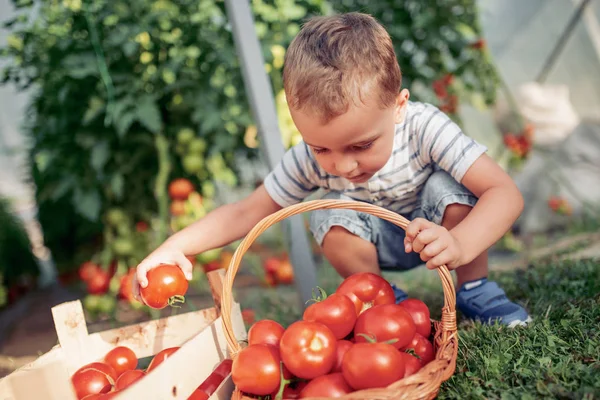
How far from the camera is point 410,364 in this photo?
4.59 feet

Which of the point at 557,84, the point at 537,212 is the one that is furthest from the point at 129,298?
the point at 557,84

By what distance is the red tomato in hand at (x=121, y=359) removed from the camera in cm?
177

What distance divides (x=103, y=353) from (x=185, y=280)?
1.34 ft

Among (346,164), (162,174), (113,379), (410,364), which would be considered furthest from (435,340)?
(162,174)

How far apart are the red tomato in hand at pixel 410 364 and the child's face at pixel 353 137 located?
52cm

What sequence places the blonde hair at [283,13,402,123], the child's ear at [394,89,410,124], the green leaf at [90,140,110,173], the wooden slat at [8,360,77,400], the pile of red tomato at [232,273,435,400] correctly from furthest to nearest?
the green leaf at [90,140,110,173]
the child's ear at [394,89,410,124]
the blonde hair at [283,13,402,123]
the pile of red tomato at [232,273,435,400]
the wooden slat at [8,360,77,400]

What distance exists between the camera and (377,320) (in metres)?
1.45

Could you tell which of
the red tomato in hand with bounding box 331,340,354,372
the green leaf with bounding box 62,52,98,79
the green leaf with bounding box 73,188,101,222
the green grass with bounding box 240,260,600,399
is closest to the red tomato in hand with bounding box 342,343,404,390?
the red tomato in hand with bounding box 331,340,354,372

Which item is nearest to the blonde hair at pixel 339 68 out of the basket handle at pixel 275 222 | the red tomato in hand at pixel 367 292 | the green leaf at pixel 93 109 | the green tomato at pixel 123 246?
the basket handle at pixel 275 222

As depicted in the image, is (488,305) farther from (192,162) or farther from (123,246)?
(123,246)

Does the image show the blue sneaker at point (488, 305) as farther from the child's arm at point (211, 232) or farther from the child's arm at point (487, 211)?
the child's arm at point (211, 232)

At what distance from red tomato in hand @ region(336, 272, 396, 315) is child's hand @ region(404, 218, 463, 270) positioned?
0.74 ft

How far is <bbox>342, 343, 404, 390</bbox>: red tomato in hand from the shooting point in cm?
127

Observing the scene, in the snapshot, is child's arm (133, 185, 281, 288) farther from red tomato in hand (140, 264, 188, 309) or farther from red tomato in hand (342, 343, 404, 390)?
red tomato in hand (342, 343, 404, 390)
